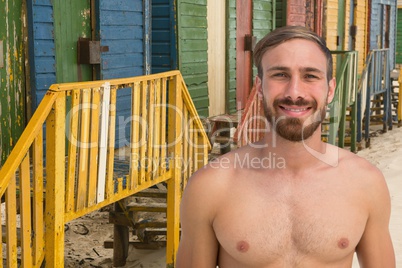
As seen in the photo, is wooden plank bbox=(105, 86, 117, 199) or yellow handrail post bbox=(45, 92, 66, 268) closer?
yellow handrail post bbox=(45, 92, 66, 268)

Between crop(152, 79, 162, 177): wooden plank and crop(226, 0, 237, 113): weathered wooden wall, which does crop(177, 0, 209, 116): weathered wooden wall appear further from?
crop(152, 79, 162, 177): wooden plank

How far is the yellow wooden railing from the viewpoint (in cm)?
362

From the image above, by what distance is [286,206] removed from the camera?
266 centimetres

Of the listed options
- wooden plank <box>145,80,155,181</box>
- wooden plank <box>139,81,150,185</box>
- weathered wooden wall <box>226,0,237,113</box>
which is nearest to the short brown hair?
wooden plank <box>139,81,150,185</box>

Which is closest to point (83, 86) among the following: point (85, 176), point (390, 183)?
point (85, 176)

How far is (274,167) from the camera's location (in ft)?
8.71

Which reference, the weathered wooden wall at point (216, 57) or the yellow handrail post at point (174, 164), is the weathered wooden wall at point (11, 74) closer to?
the yellow handrail post at point (174, 164)

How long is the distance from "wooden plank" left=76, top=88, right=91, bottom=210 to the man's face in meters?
1.78

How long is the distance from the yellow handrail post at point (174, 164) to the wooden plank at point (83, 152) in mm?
1348

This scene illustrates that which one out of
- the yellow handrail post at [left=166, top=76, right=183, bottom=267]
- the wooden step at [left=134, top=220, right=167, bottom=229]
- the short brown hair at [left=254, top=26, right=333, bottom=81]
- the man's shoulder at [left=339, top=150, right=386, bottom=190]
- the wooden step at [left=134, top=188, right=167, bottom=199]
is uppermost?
the short brown hair at [left=254, top=26, right=333, bottom=81]

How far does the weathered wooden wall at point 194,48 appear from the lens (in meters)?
8.41

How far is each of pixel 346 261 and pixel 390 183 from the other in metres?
7.26

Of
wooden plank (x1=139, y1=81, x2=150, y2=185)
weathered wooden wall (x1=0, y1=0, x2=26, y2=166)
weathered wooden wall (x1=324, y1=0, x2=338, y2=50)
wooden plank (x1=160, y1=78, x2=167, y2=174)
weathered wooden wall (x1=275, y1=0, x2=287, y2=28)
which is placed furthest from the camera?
weathered wooden wall (x1=324, y1=0, x2=338, y2=50)

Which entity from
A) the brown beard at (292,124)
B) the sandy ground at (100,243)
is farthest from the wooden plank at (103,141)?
the sandy ground at (100,243)
